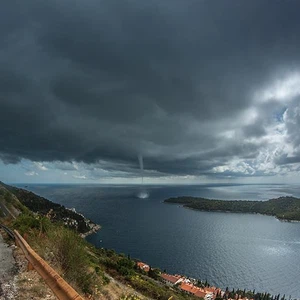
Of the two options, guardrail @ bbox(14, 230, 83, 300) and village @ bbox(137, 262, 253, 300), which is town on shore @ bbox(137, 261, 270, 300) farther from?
guardrail @ bbox(14, 230, 83, 300)

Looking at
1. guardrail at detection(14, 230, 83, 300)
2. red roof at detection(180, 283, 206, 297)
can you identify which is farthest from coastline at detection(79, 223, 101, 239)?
guardrail at detection(14, 230, 83, 300)

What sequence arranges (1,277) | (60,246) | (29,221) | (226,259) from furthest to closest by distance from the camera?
1. (226,259)
2. (29,221)
3. (60,246)
4. (1,277)

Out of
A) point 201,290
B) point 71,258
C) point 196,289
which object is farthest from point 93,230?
point 71,258

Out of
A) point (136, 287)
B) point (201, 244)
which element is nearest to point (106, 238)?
point (201, 244)

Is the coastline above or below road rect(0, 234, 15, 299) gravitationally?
below

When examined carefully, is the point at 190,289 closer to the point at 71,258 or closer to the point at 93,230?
the point at 71,258

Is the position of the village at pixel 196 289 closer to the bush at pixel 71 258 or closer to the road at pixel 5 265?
the road at pixel 5 265

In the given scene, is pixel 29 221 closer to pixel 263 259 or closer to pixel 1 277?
pixel 1 277

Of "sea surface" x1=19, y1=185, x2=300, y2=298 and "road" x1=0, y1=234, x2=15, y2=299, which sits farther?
"sea surface" x1=19, y1=185, x2=300, y2=298

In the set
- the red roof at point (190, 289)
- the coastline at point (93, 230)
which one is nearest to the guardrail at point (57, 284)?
the red roof at point (190, 289)
